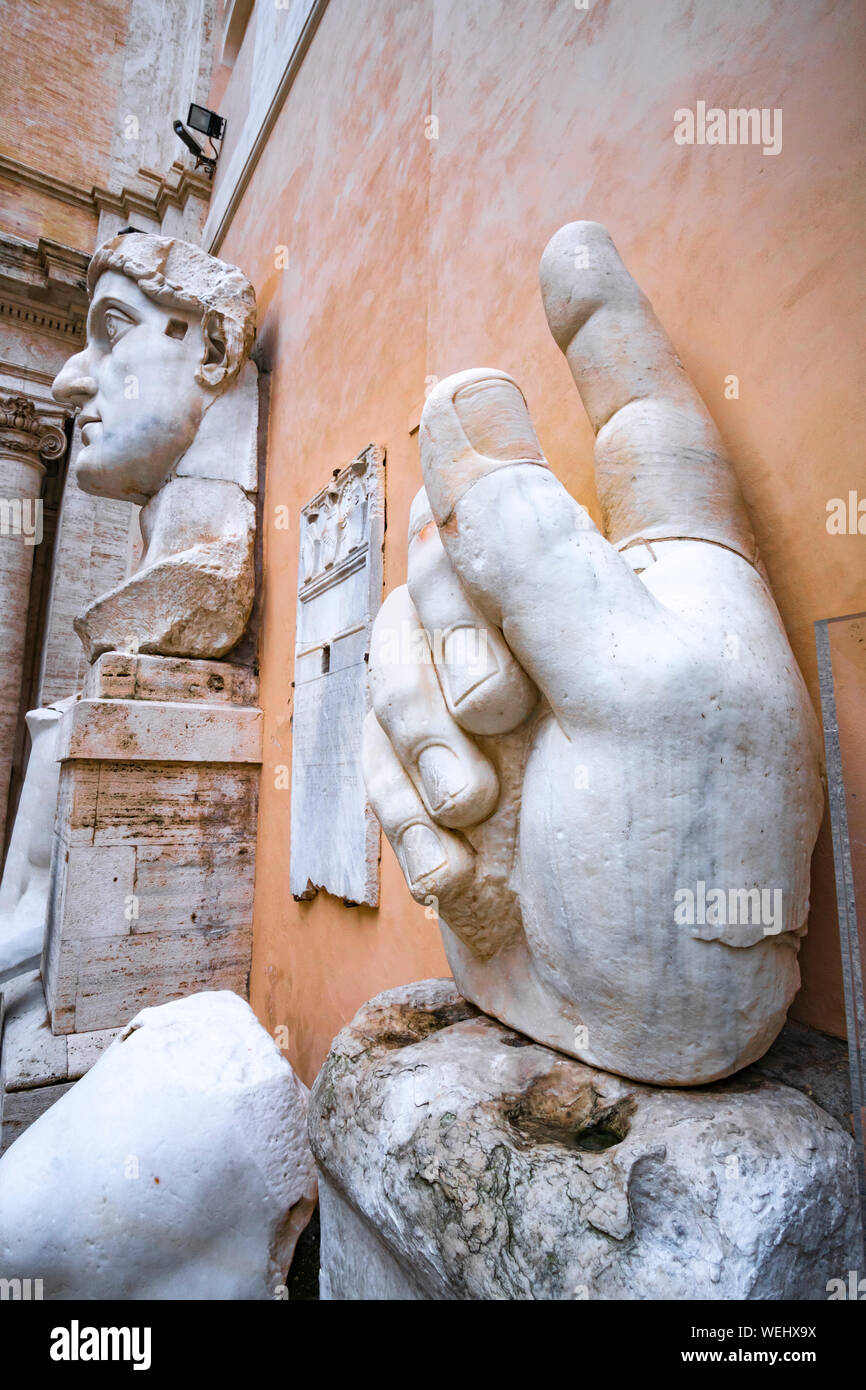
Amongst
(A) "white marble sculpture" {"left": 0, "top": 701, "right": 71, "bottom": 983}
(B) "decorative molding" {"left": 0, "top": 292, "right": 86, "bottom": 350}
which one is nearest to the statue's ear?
(A) "white marble sculpture" {"left": 0, "top": 701, "right": 71, "bottom": 983}

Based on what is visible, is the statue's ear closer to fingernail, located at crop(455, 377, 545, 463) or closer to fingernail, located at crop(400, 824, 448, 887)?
fingernail, located at crop(455, 377, 545, 463)

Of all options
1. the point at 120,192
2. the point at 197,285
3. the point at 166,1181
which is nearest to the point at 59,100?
the point at 120,192

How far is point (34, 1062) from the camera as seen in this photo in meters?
2.51

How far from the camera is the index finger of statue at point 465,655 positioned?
96 cm

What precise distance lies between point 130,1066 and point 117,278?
3303 millimetres

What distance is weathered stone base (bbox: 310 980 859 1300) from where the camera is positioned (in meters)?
0.71

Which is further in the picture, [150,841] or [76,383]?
[76,383]

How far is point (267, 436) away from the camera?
3.61 m

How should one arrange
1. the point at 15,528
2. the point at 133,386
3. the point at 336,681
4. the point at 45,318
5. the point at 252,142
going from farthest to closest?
the point at 45,318
the point at 15,528
the point at 252,142
the point at 133,386
the point at 336,681

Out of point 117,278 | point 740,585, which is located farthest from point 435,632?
point 117,278

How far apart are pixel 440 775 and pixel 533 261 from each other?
1.39m

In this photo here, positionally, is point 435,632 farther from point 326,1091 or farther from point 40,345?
point 40,345

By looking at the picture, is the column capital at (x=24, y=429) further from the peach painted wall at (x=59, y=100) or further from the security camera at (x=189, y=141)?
the security camera at (x=189, y=141)

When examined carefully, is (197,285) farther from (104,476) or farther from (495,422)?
(495,422)
